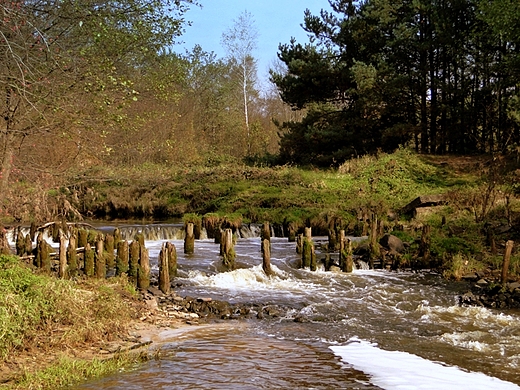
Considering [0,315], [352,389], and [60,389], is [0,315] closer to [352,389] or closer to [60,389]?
[60,389]

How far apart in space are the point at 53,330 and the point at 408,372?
4.68 m

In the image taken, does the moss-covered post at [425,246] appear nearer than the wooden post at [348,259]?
No

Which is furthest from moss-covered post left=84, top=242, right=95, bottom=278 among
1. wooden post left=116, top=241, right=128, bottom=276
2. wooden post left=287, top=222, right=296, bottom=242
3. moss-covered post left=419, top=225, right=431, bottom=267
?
wooden post left=287, top=222, right=296, bottom=242

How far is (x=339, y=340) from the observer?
27.6ft

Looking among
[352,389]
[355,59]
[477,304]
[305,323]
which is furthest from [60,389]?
[355,59]

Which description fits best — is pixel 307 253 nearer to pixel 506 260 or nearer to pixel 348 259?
pixel 348 259

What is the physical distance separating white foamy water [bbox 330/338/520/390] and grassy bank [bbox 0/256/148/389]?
2.99m

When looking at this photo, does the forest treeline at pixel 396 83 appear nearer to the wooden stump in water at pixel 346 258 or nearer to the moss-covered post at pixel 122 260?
the wooden stump in water at pixel 346 258

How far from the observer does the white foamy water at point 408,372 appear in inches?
251

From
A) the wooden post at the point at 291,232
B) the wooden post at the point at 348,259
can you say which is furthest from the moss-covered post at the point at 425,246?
the wooden post at the point at 291,232

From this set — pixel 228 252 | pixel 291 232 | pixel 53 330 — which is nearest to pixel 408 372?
pixel 53 330

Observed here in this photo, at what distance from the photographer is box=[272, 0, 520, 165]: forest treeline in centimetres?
2914

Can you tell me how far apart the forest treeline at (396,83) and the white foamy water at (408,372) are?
23782mm

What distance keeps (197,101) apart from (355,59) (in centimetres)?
1649
